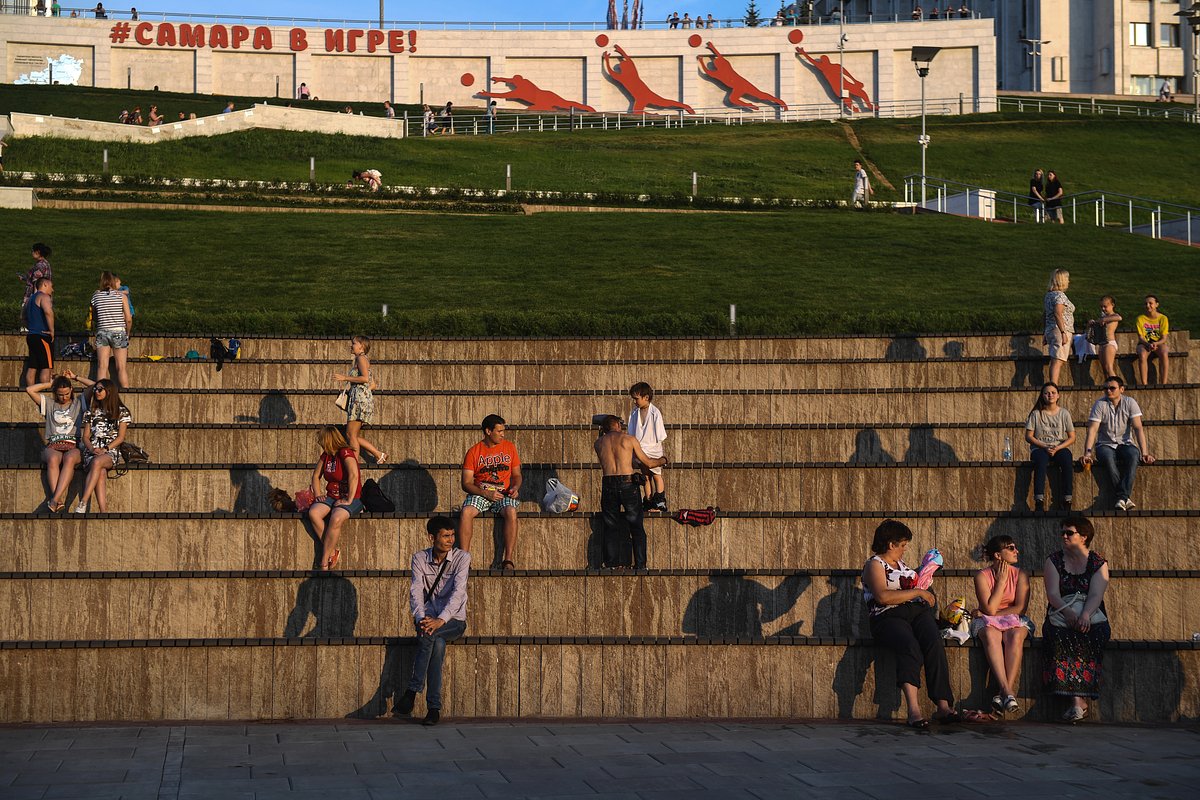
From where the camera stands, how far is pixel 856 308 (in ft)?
70.6

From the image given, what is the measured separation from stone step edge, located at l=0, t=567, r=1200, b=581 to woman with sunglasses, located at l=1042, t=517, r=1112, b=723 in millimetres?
981

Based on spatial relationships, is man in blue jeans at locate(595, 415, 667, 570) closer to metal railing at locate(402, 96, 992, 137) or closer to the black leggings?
the black leggings

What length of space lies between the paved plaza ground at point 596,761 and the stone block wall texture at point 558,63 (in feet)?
227

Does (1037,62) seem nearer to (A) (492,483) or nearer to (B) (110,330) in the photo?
(B) (110,330)

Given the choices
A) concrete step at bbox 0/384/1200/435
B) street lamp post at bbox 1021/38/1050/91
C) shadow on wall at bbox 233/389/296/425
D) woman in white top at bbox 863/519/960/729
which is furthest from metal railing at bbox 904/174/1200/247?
street lamp post at bbox 1021/38/1050/91

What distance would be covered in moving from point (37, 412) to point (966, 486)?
32.6 feet

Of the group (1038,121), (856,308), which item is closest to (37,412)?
(856,308)

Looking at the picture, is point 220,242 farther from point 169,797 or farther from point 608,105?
point 608,105

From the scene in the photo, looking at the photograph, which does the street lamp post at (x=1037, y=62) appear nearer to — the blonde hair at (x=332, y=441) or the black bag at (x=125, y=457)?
the black bag at (x=125, y=457)

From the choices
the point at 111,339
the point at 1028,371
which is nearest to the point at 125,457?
the point at 111,339

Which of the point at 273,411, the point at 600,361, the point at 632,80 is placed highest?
the point at 632,80

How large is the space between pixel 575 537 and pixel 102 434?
462 centimetres

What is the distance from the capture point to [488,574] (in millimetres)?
11250

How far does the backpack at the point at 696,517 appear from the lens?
41.4ft
